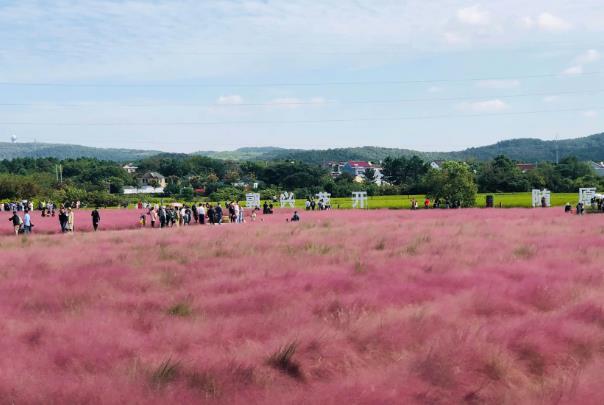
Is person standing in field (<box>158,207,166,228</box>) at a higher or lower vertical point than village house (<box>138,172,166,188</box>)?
lower

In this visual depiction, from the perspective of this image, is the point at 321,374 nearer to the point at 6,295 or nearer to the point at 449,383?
the point at 449,383

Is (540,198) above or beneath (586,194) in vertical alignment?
beneath

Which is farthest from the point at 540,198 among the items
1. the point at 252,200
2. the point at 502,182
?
the point at 502,182

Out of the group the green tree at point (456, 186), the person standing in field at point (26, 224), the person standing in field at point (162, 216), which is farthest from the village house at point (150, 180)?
Result: the person standing in field at point (26, 224)

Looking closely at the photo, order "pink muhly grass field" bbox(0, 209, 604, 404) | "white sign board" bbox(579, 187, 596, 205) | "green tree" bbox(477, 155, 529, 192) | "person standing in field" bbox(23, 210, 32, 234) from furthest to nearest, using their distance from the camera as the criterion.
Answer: "green tree" bbox(477, 155, 529, 192)
"white sign board" bbox(579, 187, 596, 205)
"person standing in field" bbox(23, 210, 32, 234)
"pink muhly grass field" bbox(0, 209, 604, 404)

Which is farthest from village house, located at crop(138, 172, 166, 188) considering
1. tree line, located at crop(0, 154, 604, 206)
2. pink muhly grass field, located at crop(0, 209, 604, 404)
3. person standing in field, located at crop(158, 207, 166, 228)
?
pink muhly grass field, located at crop(0, 209, 604, 404)

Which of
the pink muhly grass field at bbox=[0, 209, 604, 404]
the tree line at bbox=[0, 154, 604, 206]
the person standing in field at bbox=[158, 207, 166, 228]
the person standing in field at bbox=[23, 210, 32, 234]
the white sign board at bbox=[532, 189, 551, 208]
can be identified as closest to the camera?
the pink muhly grass field at bbox=[0, 209, 604, 404]

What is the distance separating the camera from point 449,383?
7.34m

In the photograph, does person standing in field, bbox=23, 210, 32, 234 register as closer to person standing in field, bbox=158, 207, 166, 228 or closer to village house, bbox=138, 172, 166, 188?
person standing in field, bbox=158, 207, 166, 228

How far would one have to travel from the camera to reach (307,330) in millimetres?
8867

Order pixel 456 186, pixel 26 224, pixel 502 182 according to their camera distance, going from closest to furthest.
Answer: pixel 26 224, pixel 456 186, pixel 502 182

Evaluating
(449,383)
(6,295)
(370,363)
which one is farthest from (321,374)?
(6,295)

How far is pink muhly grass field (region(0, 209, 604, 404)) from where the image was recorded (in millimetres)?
7039

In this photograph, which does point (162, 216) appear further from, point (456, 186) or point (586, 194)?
point (586, 194)
